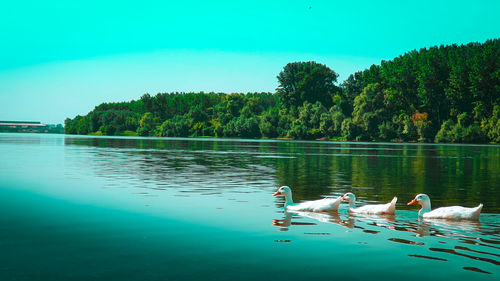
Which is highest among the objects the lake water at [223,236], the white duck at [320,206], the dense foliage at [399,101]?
the dense foliage at [399,101]

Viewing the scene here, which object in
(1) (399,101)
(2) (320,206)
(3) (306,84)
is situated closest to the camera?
(2) (320,206)

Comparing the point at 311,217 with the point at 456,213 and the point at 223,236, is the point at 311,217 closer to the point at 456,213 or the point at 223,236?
the point at 223,236

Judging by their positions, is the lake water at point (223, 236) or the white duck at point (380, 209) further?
the white duck at point (380, 209)

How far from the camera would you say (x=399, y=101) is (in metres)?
128

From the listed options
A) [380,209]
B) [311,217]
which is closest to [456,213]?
[380,209]

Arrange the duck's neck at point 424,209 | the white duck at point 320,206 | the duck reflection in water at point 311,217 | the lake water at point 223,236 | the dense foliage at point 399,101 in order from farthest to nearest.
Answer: the dense foliage at point 399,101
the white duck at point 320,206
the duck's neck at point 424,209
the duck reflection in water at point 311,217
the lake water at point 223,236

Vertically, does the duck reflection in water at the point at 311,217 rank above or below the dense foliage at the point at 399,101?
below


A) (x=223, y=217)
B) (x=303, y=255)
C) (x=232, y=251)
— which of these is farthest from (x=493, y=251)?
(x=223, y=217)

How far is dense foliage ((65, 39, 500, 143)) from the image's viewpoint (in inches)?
4441

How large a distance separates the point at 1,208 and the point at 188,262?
10314 mm

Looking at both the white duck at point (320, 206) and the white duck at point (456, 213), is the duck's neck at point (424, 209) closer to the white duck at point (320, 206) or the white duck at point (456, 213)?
the white duck at point (456, 213)

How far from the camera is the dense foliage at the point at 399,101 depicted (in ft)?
370

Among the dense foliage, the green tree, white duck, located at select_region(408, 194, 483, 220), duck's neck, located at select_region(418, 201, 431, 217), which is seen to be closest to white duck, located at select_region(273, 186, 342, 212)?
duck's neck, located at select_region(418, 201, 431, 217)

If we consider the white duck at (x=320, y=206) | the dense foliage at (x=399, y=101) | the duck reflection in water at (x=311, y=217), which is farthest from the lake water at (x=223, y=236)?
the dense foliage at (x=399, y=101)
